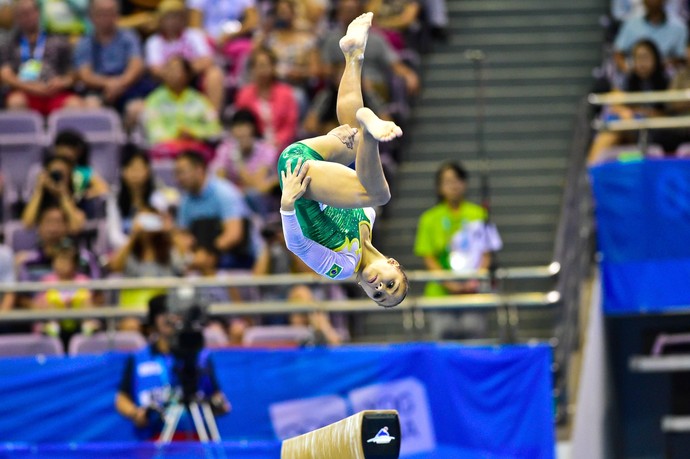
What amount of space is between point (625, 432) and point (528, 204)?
2187 millimetres

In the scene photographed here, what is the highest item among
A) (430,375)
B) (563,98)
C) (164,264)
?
(563,98)

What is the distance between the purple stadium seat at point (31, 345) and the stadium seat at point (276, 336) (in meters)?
1.36

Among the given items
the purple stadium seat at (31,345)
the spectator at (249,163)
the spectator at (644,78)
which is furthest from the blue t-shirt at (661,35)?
the purple stadium seat at (31,345)

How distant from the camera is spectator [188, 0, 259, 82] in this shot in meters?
12.1

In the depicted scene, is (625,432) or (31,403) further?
(625,432)

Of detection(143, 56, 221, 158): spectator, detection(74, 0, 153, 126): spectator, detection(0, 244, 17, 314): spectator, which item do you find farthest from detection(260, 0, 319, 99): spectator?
detection(0, 244, 17, 314): spectator

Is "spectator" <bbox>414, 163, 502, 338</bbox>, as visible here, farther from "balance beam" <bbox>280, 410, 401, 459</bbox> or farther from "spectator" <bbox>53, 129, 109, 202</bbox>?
"balance beam" <bbox>280, 410, 401, 459</bbox>

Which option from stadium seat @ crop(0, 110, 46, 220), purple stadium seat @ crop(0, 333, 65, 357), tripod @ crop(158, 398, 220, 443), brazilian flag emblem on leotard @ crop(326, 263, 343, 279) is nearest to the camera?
brazilian flag emblem on leotard @ crop(326, 263, 343, 279)

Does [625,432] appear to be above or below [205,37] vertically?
below

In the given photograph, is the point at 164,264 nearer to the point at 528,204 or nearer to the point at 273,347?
the point at 273,347

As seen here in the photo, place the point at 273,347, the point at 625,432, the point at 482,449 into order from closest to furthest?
the point at 482,449, the point at 273,347, the point at 625,432

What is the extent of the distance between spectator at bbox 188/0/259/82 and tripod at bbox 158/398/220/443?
4.46 meters

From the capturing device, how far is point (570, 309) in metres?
9.35

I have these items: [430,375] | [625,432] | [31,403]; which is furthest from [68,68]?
[625,432]
